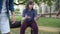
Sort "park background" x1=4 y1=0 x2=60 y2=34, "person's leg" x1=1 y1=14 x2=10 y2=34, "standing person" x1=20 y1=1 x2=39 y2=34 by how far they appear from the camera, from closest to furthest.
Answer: "person's leg" x1=1 y1=14 x2=10 y2=34 → "standing person" x1=20 y1=1 x2=39 y2=34 → "park background" x1=4 y1=0 x2=60 y2=34

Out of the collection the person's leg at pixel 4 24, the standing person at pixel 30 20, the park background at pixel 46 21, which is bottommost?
the park background at pixel 46 21

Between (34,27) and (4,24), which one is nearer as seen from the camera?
(4,24)

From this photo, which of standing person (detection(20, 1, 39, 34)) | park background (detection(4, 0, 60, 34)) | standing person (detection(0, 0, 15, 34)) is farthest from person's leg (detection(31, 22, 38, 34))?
standing person (detection(0, 0, 15, 34))

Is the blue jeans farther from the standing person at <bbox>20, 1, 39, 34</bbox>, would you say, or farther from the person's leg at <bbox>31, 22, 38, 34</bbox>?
the person's leg at <bbox>31, 22, 38, 34</bbox>

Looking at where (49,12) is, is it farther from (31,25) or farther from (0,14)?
(0,14)

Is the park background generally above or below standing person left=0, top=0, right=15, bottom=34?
below

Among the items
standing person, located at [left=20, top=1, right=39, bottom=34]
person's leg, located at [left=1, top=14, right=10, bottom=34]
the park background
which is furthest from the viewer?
the park background

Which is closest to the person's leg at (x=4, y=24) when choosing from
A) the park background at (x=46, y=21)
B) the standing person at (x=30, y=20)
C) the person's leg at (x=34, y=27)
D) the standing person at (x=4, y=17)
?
Answer: the standing person at (x=4, y=17)

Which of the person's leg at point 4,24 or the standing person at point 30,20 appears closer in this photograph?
the person's leg at point 4,24

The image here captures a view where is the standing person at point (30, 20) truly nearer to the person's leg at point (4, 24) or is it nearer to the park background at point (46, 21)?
the park background at point (46, 21)

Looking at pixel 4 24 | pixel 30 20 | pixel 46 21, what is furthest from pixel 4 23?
pixel 46 21

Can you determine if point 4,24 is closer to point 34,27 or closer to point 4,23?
point 4,23

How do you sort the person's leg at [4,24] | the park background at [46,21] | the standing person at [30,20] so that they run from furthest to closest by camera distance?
1. the park background at [46,21]
2. the standing person at [30,20]
3. the person's leg at [4,24]

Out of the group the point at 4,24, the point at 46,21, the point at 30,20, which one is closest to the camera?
the point at 4,24
